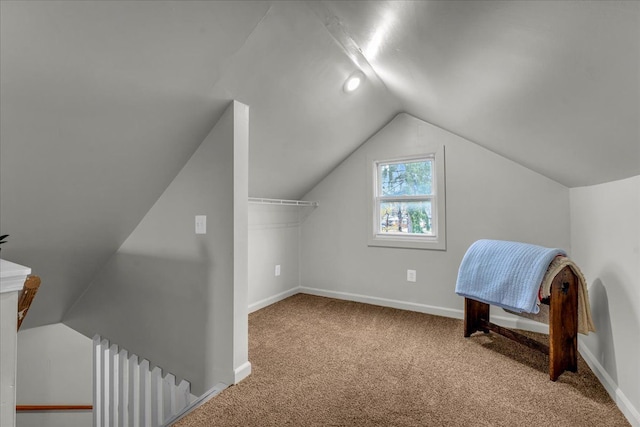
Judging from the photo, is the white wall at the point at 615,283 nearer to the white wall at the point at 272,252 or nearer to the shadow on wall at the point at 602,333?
the shadow on wall at the point at 602,333

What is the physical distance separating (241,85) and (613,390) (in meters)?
2.64

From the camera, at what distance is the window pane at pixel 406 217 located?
310cm

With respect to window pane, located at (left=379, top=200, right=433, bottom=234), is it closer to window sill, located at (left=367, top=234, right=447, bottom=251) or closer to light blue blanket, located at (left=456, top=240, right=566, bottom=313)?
window sill, located at (left=367, top=234, right=447, bottom=251)

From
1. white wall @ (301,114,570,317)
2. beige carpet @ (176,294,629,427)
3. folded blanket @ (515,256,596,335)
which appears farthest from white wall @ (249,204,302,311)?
folded blanket @ (515,256,596,335)

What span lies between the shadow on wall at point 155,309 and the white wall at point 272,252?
1.05m

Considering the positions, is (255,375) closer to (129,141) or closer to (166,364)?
(166,364)

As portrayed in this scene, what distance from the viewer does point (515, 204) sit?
103 inches

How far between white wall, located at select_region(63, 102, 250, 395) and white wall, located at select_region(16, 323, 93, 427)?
122 cm

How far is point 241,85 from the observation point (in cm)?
177

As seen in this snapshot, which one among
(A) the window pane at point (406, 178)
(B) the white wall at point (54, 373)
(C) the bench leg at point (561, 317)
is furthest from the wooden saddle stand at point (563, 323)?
(B) the white wall at point (54, 373)

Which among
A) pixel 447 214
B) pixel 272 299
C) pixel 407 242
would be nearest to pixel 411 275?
pixel 407 242

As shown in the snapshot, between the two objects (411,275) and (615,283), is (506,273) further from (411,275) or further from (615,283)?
(411,275)

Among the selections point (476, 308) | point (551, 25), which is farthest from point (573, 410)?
point (551, 25)

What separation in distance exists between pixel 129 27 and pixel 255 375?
1.92 m
